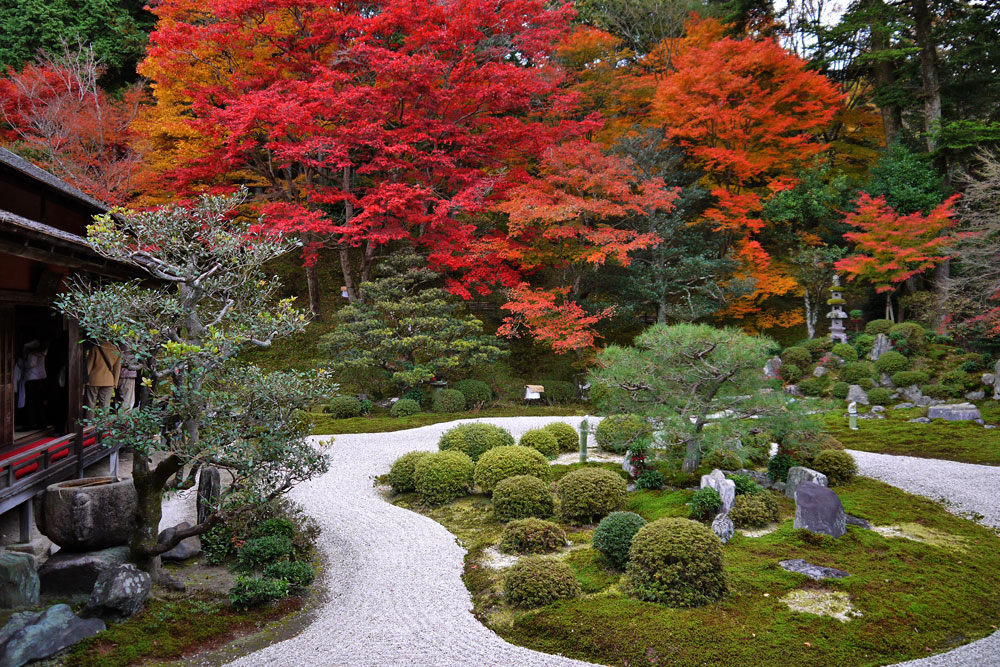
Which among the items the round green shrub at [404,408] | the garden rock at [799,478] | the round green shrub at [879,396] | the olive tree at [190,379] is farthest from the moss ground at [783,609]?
the round green shrub at [404,408]

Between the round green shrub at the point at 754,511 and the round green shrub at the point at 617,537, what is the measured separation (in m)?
1.75

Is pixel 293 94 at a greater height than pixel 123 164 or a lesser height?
greater

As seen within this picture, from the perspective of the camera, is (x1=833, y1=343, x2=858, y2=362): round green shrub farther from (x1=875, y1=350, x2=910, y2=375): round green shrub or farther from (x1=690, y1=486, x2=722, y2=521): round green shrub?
(x1=690, y1=486, x2=722, y2=521): round green shrub

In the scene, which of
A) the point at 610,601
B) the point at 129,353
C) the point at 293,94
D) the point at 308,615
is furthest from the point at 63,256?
the point at 293,94

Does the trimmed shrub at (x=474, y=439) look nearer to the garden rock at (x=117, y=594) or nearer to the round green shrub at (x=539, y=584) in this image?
the round green shrub at (x=539, y=584)

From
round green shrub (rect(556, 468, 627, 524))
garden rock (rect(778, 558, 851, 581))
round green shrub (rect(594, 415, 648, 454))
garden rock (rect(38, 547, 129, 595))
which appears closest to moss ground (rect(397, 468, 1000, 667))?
garden rock (rect(778, 558, 851, 581))

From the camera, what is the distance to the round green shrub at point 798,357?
1677cm

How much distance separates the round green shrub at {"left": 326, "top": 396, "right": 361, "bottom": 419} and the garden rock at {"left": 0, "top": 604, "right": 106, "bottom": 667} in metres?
9.62

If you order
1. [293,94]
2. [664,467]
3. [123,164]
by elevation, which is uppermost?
[293,94]

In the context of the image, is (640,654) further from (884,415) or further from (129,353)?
(884,415)

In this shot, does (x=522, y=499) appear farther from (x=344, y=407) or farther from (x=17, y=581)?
(x=344, y=407)

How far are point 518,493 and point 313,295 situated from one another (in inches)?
522

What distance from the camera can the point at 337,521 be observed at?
28.1 feet

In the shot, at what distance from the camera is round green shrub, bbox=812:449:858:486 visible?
9562 millimetres
